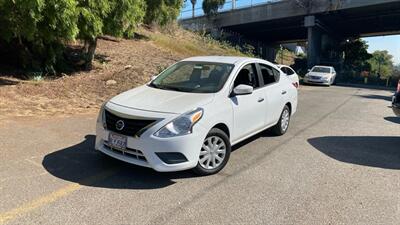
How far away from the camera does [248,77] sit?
21.3 ft

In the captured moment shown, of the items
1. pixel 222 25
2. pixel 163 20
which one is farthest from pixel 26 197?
pixel 222 25

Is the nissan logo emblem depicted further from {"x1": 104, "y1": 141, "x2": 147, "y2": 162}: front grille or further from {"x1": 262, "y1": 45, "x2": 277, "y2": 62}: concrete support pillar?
{"x1": 262, "y1": 45, "x2": 277, "y2": 62}: concrete support pillar

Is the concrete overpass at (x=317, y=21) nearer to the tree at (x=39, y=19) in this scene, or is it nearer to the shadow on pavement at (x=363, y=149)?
the shadow on pavement at (x=363, y=149)

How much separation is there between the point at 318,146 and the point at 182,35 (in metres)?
30.1

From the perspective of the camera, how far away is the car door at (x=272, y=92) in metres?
6.86

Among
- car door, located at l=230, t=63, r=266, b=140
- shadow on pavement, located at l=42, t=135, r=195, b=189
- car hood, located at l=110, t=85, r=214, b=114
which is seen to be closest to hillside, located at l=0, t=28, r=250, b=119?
shadow on pavement, located at l=42, t=135, r=195, b=189

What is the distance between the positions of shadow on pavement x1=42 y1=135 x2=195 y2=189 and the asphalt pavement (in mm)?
13

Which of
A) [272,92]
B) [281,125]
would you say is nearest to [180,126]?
[272,92]

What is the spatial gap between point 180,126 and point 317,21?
39.0 meters

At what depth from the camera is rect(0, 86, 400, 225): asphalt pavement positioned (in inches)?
160

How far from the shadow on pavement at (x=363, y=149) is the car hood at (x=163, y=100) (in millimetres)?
2722

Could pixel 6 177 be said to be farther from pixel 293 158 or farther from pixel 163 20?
pixel 163 20

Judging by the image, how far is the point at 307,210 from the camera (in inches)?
169

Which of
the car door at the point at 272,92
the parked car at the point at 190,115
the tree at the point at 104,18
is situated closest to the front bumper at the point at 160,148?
the parked car at the point at 190,115
